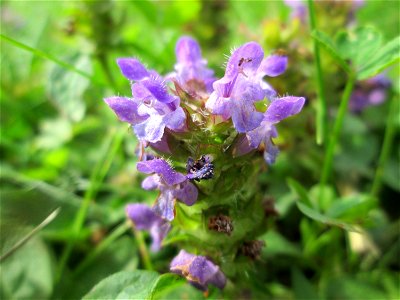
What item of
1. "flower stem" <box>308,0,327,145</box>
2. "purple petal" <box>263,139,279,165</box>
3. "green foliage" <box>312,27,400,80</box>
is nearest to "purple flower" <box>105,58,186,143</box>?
"purple petal" <box>263,139,279,165</box>

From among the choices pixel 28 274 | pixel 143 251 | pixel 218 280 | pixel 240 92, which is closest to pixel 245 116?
pixel 240 92

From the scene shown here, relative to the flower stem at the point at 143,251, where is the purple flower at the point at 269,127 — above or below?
above

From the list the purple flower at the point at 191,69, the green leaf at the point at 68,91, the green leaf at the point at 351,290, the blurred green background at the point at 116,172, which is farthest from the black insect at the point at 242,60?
the green leaf at the point at 68,91

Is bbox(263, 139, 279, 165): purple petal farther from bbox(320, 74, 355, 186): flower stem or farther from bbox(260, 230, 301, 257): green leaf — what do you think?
Result: bbox(260, 230, 301, 257): green leaf

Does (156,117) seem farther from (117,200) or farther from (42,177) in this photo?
(42,177)

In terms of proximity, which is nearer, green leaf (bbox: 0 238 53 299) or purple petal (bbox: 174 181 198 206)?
purple petal (bbox: 174 181 198 206)

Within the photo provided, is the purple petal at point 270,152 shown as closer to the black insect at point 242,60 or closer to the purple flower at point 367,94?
the black insect at point 242,60
